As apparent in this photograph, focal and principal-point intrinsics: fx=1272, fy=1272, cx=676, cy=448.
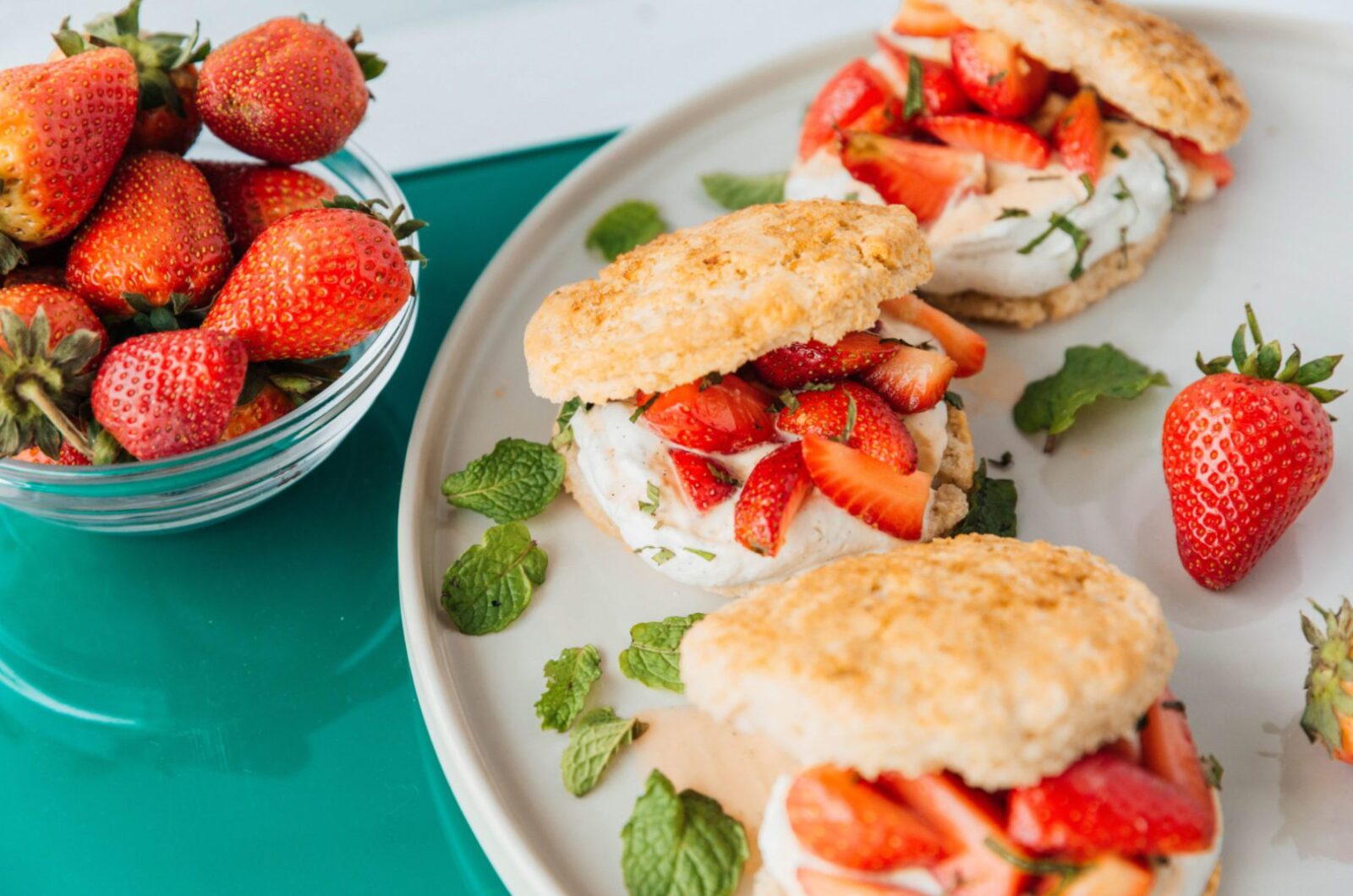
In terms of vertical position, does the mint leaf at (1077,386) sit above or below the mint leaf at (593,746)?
above

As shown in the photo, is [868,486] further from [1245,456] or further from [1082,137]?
[1082,137]

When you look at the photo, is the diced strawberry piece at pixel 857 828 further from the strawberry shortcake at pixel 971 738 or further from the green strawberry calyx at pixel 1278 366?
the green strawberry calyx at pixel 1278 366

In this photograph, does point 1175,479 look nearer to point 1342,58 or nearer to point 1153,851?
point 1153,851

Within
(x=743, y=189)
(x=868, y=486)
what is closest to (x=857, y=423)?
(x=868, y=486)

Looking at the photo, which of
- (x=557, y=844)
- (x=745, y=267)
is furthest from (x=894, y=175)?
(x=557, y=844)

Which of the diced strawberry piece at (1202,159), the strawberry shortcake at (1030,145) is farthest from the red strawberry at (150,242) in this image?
the diced strawberry piece at (1202,159)
